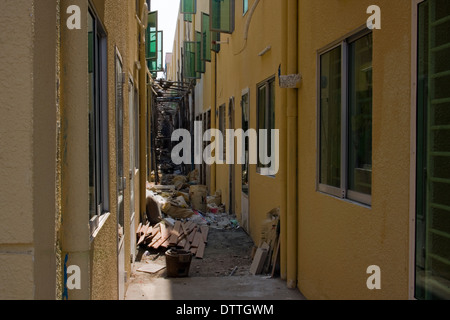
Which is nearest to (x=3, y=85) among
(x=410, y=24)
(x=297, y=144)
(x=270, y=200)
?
(x=410, y=24)

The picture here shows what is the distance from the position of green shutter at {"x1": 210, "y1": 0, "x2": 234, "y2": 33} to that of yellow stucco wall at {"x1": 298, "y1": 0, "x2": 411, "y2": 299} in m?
5.93

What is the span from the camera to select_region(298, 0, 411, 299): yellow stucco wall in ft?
10.5

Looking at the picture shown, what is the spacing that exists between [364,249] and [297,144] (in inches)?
87.3

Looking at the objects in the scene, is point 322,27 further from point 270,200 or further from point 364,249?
point 270,200

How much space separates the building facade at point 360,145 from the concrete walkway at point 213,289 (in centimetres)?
26

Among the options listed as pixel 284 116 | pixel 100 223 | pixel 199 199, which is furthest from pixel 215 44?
pixel 100 223

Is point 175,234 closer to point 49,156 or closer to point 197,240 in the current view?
point 197,240

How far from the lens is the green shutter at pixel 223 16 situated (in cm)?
1128

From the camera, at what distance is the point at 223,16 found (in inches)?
449

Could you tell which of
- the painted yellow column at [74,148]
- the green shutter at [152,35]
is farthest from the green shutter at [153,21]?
the painted yellow column at [74,148]

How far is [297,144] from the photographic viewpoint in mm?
5832

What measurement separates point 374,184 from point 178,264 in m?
3.79

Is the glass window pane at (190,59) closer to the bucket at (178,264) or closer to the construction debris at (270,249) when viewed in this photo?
the construction debris at (270,249)

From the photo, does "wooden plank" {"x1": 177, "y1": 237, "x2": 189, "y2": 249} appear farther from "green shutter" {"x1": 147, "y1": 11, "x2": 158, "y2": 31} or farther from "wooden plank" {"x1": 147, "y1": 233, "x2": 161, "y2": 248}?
"green shutter" {"x1": 147, "y1": 11, "x2": 158, "y2": 31}
